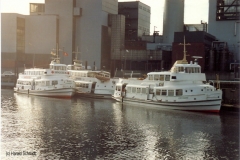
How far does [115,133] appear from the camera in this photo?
35875 millimetres

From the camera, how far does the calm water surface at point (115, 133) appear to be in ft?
96.6

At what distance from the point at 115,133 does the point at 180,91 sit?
17.1 metres

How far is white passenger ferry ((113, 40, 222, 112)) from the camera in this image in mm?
48312

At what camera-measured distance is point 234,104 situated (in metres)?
53.4

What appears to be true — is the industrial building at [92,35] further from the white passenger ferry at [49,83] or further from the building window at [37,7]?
the white passenger ferry at [49,83]

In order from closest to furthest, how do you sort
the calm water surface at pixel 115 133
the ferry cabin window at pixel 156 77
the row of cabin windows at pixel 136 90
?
the calm water surface at pixel 115 133, the ferry cabin window at pixel 156 77, the row of cabin windows at pixel 136 90

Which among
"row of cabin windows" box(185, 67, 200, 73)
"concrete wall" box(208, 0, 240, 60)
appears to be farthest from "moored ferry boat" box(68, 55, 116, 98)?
"concrete wall" box(208, 0, 240, 60)

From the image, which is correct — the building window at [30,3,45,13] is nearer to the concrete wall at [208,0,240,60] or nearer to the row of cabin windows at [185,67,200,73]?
the concrete wall at [208,0,240,60]

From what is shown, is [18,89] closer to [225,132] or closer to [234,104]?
[234,104]

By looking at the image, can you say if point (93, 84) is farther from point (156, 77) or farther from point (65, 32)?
point (65, 32)

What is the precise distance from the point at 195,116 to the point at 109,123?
40.8 feet

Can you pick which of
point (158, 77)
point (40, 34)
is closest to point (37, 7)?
point (40, 34)

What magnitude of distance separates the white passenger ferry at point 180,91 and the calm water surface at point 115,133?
4.84 feet

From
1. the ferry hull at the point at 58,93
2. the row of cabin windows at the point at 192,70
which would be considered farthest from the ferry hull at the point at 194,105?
the ferry hull at the point at 58,93
